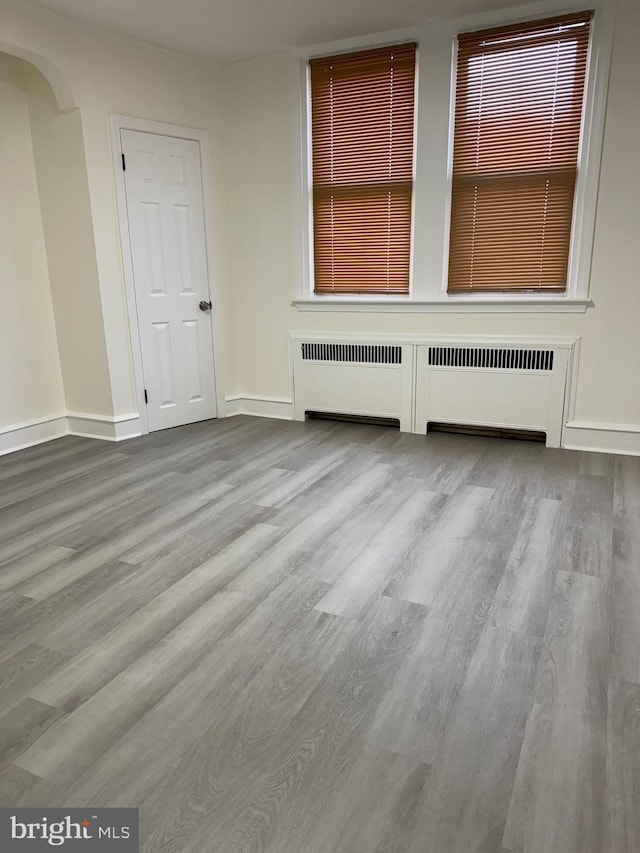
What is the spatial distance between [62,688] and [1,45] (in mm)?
3585

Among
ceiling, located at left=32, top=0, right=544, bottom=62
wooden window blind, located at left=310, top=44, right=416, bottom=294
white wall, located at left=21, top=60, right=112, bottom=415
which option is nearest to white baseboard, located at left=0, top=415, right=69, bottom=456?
white wall, located at left=21, top=60, right=112, bottom=415

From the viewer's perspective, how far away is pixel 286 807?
1406 mm

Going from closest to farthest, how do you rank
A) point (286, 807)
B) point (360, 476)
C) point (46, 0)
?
point (286, 807)
point (46, 0)
point (360, 476)

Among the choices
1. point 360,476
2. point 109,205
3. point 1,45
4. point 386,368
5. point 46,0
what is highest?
point 46,0

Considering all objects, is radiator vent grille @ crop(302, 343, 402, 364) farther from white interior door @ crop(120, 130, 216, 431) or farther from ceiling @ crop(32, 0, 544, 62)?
ceiling @ crop(32, 0, 544, 62)

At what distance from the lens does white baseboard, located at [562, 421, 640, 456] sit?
3.91 metres

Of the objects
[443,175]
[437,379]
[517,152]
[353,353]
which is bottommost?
[437,379]

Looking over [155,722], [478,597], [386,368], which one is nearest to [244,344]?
[386,368]

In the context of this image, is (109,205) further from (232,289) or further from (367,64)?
(367,64)

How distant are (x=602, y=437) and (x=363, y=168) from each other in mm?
2588

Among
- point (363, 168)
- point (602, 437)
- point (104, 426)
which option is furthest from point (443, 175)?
point (104, 426)

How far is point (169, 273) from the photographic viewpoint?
4551 millimetres

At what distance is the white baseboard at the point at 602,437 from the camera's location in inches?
154

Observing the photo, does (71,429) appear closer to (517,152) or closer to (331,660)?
(331,660)
